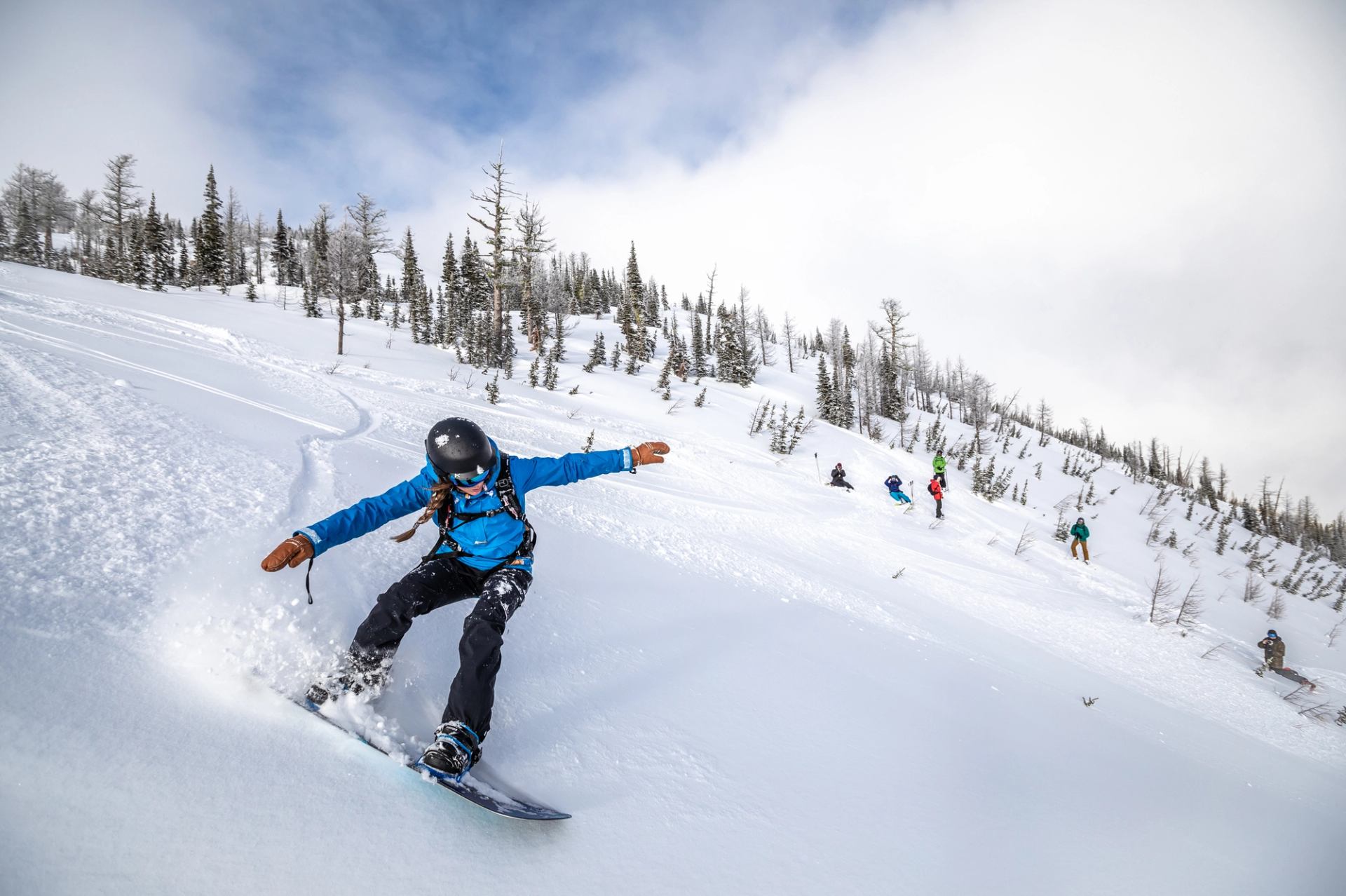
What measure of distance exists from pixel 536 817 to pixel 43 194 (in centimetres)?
7455

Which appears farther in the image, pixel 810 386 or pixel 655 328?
pixel 655 328

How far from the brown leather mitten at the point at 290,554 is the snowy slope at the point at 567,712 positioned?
1.75 ft

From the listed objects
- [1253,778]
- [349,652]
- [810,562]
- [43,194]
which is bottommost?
[1253,778]

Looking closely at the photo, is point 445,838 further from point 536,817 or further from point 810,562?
point 810,562

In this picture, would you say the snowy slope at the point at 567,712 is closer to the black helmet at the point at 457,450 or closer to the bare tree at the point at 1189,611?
the black helmet at the point at 457,450

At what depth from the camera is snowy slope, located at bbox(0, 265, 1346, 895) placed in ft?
5.99

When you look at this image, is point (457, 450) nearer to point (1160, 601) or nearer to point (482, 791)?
point (482, 791)

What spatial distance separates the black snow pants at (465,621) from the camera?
230 cm

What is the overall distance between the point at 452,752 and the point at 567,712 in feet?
2.81

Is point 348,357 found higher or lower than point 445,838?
higher

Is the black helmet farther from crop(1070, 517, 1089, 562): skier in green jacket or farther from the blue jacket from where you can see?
crop(1070, 517, 1089, 562): skier in green jacket

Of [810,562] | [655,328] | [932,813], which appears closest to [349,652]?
[932,813]

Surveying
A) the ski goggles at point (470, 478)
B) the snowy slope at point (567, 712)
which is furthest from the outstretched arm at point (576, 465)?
the snowy slope at point (567, 712)

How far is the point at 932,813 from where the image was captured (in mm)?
2807
